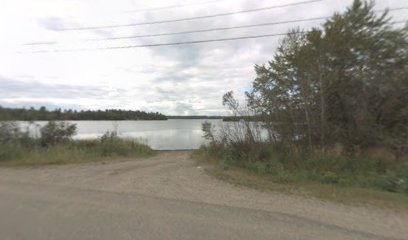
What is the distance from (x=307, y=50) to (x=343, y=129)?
3.34m

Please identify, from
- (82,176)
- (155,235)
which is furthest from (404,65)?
(155,235)

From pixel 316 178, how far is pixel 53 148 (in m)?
13.4

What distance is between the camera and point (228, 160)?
1432 centimetres

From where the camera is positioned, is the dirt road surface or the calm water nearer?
the dirt road surface

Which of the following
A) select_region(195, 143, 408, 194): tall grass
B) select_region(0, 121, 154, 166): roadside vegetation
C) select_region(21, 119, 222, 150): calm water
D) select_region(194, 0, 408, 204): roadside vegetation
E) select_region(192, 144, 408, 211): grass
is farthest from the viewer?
select_region(21, 119, 222, 150): calm water

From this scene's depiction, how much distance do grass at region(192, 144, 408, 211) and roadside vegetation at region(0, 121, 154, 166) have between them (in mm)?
5912

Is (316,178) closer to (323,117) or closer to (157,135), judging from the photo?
(323,117)

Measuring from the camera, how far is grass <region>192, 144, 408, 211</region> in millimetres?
8797

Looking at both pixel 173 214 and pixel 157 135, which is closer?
pixel 173 214

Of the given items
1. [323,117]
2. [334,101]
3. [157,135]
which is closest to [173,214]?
[323,117]

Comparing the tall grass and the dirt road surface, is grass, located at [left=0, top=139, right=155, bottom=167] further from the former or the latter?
the tall grass

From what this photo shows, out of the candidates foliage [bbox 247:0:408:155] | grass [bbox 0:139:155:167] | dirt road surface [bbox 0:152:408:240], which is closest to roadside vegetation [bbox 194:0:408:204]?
foliage [bbox 247:0:408:155]

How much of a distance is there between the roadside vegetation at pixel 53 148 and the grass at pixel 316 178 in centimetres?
591

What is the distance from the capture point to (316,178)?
11258 millimetres
